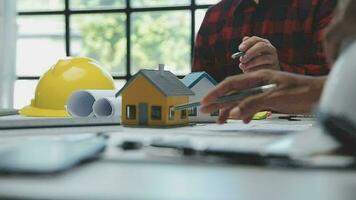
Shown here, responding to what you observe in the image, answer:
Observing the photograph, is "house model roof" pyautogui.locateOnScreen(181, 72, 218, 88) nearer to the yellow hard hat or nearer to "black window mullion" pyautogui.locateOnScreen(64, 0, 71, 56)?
the yellow hard hat

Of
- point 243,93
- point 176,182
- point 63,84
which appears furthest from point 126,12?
point 176,182

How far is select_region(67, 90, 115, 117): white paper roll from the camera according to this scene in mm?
1163

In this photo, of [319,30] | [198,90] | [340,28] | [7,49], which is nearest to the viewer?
[340,28]

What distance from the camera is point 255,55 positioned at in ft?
4.00

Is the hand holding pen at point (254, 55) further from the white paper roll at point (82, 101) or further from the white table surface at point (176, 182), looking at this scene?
the white table surface at point (176, 182)

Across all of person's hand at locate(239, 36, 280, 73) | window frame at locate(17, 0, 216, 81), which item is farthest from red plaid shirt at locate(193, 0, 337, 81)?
window frame at locate(17, 0, 216, 81)

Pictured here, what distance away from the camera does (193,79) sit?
3.63ft

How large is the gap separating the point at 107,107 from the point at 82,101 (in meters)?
0.06

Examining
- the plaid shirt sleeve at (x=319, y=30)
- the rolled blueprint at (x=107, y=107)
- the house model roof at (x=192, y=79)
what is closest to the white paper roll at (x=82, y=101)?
the rolled blueprint at (x=107, y=107)

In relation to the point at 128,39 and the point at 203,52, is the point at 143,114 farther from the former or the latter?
the point at 128,39

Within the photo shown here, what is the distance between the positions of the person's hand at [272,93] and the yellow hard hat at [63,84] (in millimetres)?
552

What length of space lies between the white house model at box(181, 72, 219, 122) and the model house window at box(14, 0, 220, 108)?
152 cm

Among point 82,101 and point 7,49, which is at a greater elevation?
point 7,49

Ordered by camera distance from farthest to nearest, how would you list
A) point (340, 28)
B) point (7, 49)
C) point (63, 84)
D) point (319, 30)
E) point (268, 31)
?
1. point (7, 49)
2. point (268, 31)
3. point (319, 30)
4. point (63, 84)
5. point (340, 28)
